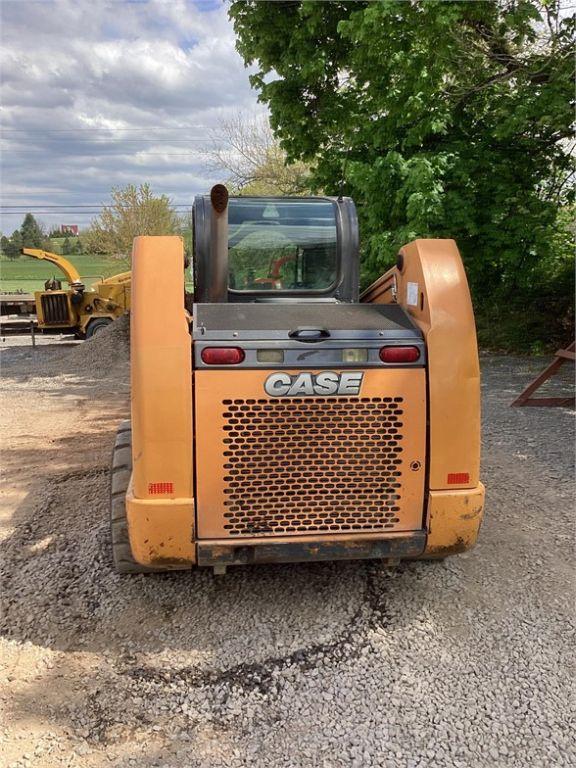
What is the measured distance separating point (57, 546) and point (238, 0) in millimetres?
10472

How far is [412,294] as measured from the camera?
3.46 m

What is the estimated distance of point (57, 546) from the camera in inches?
162

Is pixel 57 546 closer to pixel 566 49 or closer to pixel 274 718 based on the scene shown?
pixel 274 718

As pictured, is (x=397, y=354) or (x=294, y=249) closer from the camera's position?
(x=397, y=354)

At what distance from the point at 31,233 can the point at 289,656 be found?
6624 cm

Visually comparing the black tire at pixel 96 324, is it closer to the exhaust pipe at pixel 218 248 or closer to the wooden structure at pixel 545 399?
the wooden structure at pixel 545 399

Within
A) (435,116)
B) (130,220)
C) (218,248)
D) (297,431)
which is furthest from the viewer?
(130,220)

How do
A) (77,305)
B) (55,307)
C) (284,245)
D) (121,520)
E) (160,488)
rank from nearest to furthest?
(160,488) < (121,520) < (284,245) < (55,307) < (77,305)

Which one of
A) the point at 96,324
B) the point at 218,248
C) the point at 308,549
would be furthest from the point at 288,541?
the point at 96,324

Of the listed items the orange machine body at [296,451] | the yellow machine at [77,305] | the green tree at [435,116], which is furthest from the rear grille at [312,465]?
the yellow machine at [77,305]

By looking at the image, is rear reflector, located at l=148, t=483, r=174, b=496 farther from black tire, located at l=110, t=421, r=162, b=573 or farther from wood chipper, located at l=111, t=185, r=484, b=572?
black tire, located at l=110, t=421, r=162, b=573

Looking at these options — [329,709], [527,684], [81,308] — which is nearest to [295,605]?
[329,709]

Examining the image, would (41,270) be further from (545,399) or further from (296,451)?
(296,451)

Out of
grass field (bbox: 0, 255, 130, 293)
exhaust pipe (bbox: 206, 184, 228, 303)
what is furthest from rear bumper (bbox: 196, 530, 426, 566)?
grass field (bbox: 0, 255, 130, 293)
